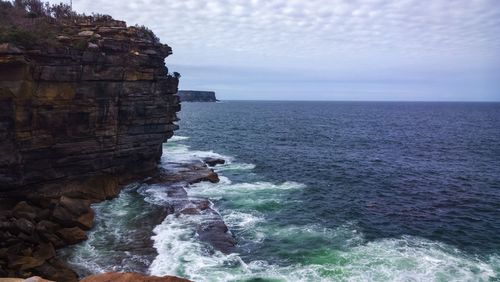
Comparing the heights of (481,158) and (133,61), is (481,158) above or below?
below

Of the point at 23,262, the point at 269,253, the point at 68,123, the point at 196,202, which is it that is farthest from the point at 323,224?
the point at 68,123

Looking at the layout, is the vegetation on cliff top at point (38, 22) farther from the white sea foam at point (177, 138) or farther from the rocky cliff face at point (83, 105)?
the white sea foam at point (177, 138)

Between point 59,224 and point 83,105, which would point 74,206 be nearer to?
point 59,224

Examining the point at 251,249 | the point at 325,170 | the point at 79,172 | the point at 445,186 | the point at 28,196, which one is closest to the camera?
the point at 251,249

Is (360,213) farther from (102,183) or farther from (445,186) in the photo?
(102,183)

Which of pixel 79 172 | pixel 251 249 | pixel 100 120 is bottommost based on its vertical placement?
pixel 251 249

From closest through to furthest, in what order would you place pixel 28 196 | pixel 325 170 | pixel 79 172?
pixel 28 196 → pixel 79 172 → pixel 325 170

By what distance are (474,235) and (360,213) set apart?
917 cm

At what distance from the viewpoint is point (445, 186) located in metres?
46.3

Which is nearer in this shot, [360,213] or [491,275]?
[491,275]

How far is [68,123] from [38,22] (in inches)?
409

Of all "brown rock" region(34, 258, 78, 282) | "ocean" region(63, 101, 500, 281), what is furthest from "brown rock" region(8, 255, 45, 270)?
"ocean" region(63, 101, 500, 281)

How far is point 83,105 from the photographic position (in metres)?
38.2

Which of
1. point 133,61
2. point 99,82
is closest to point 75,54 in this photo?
point 99,82
